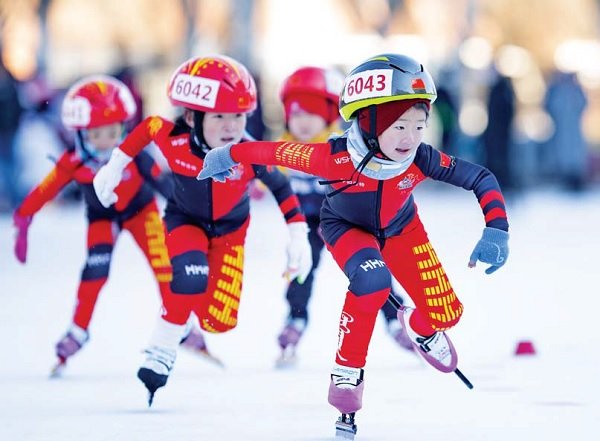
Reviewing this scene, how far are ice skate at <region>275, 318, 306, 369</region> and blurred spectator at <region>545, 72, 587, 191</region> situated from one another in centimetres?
1570

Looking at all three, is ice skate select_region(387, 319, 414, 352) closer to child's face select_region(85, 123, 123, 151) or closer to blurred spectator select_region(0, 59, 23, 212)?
child's face select_region(85, 123, 123, 151)

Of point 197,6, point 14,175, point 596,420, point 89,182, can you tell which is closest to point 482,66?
point 197,6

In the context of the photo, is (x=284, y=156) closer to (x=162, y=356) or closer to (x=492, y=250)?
(x=492, y=250)

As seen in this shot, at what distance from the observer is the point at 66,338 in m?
8.12

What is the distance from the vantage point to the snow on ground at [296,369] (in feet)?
20.3

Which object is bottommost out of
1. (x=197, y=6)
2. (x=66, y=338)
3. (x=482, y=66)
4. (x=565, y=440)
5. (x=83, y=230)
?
(x=565, y=440)

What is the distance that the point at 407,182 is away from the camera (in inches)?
246

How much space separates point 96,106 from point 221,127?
142 cm

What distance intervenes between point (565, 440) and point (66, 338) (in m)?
3.52

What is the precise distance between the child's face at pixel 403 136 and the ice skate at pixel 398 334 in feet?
7.47

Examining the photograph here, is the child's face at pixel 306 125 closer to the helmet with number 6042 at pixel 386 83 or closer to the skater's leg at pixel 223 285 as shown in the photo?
the skater's leg at pixel 223 285

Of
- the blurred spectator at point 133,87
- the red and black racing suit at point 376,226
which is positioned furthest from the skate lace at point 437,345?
the blurred spectator at point 133,87

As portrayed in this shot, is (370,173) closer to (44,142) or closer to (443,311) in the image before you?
(443,311)

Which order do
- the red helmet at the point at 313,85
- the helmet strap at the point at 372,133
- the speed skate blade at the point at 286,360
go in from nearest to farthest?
the helmet strap at the point at 372,133 → the speed skate blade at the point at 286,360 → the red helmet at the point at 313,85
